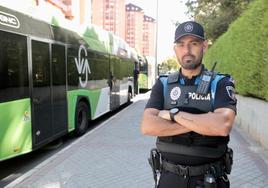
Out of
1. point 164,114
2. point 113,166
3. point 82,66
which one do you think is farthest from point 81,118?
point 164,114

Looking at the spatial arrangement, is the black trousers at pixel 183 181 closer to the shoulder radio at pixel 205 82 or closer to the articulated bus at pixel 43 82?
the shoulder radio at pixel 205 82

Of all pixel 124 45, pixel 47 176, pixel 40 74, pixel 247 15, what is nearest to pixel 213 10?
pixel 124 45

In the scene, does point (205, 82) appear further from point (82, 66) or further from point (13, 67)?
point (82, 66)

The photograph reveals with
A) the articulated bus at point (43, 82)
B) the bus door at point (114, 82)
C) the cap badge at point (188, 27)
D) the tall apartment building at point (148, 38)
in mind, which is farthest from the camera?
the tall apartment building at point (148, 38)

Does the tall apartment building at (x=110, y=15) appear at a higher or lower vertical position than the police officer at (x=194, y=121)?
higher

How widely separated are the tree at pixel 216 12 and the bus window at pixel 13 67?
12895 millimetres

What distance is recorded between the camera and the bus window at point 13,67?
19.4 feet

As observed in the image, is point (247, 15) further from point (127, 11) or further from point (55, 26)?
point (127, 11)

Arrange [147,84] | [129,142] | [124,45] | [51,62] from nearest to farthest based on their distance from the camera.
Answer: [51,62]
[129,142]
[124,45]
[147,84]

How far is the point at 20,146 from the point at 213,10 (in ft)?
53.9

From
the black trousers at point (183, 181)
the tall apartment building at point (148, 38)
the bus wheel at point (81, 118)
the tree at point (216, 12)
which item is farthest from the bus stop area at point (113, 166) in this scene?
the tall apartment building at point (148, 38)

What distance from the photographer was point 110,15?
222 ft

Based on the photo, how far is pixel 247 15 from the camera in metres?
9.38

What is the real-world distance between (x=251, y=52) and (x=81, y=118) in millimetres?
4634
